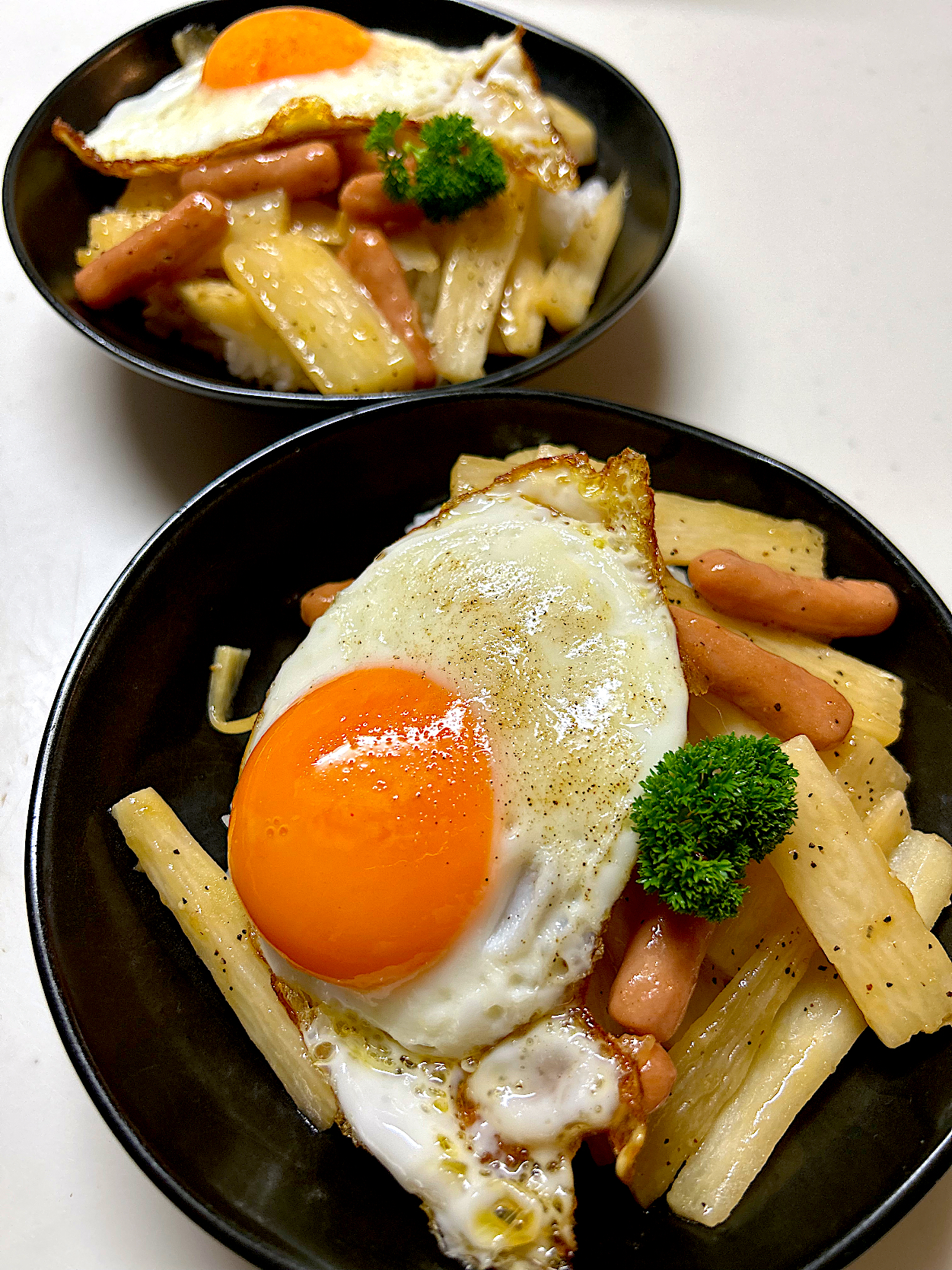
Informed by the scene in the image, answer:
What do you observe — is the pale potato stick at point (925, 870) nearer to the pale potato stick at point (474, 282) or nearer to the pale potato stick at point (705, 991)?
the pale potato stick at point (705, 991)

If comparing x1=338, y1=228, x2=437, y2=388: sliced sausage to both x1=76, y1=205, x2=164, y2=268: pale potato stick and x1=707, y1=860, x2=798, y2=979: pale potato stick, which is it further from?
x1=707, y1=860, x2=798, y2=979: pale potato stick

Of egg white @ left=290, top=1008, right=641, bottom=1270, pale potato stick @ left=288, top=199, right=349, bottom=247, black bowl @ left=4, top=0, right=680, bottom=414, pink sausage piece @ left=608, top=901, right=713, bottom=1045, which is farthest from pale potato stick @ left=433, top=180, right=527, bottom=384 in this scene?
egg white @ left=290, top=1008, right=641, bottom=1270

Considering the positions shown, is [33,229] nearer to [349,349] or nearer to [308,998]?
[349,349]

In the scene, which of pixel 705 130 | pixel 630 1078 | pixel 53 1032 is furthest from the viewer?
pixel 705 130

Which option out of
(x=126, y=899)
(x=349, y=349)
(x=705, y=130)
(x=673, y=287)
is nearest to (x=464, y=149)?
(x=349, y=349)

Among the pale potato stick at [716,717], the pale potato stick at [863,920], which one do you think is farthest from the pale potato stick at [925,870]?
the pale potato stick at [716,717]
